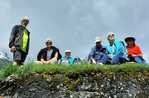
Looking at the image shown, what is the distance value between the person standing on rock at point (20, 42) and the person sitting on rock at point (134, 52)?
3203mm

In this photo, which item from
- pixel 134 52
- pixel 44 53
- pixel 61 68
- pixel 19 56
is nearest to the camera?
pixel 61 68

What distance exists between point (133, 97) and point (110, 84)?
765 millimetres

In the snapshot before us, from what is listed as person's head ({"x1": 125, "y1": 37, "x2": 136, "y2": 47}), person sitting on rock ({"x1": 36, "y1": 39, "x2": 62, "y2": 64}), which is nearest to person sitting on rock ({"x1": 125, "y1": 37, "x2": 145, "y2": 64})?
person's head ({"x1": 125, "y1": 37, "x2": 136, "y2": 47})

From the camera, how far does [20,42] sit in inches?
764

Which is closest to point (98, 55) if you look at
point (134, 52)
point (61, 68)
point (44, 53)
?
point (134, 52)

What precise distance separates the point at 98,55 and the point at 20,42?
8.20ft

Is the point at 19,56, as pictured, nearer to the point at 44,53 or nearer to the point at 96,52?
the point at 44,53

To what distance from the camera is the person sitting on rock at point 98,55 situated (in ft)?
62.5

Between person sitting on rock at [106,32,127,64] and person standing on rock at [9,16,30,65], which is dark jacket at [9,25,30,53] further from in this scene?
person sitting on rock at [106,32,127,64]

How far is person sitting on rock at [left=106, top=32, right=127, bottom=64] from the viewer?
19000 mm

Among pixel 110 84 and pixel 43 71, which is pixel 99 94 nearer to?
pixel 110 84

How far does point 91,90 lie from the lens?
17.6 m

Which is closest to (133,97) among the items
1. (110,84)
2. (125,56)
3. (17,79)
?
(110,84)

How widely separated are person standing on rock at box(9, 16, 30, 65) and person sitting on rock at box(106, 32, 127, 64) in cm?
261
